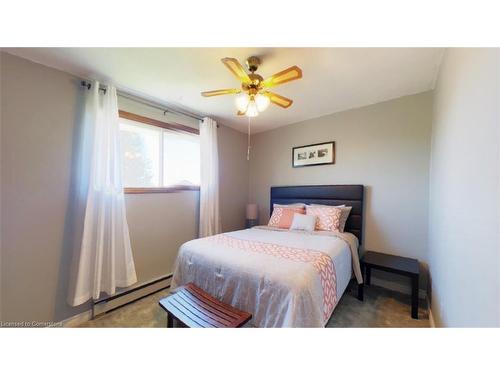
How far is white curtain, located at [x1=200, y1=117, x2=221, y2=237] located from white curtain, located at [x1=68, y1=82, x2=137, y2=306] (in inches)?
38.8

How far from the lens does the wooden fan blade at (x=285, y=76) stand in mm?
1302

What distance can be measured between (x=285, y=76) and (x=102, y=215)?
203cm

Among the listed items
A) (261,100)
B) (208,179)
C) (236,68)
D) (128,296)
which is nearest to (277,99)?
(261,100)

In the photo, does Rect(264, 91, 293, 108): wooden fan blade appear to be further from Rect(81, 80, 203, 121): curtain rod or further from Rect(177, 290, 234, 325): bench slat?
Rect(177, 290, 234, 325): bench slat

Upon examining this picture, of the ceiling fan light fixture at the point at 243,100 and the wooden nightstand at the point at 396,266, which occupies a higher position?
the ceiling fan light fixture at the point at 243,100

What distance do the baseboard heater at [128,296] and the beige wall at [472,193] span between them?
263cm

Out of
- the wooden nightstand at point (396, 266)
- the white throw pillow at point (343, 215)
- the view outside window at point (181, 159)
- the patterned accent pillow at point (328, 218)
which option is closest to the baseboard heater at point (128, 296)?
the view outside window at point (181, 159)

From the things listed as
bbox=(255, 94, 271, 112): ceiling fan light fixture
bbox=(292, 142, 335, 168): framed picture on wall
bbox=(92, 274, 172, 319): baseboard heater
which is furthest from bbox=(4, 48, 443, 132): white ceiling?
bbox=(92, 274, 172, 319): baseboard heater

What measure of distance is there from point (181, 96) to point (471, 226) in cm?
259

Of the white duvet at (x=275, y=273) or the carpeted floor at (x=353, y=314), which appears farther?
the carpeted floor at (x=353, y=314)

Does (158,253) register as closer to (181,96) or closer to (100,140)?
(100,140)

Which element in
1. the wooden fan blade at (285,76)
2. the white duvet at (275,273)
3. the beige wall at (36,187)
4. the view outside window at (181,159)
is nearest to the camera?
the white duvet at (275,273)

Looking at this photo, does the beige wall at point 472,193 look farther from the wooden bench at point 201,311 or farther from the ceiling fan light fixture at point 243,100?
the ceiling fan light fixture at point 243,100

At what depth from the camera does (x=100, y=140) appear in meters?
1.80
